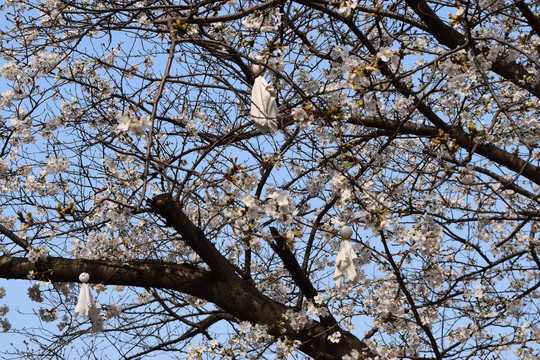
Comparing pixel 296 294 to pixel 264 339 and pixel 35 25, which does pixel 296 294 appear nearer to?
pixel 264 339

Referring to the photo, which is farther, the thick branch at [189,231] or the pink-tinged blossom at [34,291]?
the pink-tinged blossom at [34,291]

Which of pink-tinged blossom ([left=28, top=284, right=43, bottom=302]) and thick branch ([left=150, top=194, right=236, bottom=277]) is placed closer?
thick branch ([left=150, top=194, right=236, bottom=277])

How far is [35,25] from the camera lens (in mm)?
5105

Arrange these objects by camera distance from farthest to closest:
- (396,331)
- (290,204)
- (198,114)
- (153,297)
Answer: (153,297)
(198,114)
(396,331)
(290,204)

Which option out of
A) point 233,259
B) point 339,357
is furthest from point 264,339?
point 233,259

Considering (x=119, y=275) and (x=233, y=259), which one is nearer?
(x=119, y=275)

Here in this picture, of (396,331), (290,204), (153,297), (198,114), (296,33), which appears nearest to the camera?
(290,204)

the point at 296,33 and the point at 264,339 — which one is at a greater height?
the point at 296,33

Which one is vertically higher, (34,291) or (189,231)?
(34,291)

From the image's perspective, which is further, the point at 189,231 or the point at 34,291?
the point at 34,291

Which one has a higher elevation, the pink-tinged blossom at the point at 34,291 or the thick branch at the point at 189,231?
the pink-tinged blossom at the point at 34,291

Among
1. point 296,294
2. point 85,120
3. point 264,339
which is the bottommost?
point 264,339

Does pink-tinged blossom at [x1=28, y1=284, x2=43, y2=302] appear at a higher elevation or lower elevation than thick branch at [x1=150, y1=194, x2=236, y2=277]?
higher

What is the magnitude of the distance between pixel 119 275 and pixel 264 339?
113 centimetres
